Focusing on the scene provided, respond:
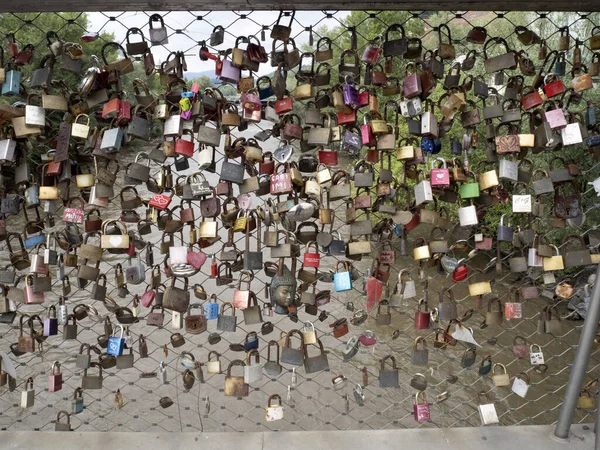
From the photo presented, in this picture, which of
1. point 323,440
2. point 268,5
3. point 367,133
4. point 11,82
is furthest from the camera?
point 323,440

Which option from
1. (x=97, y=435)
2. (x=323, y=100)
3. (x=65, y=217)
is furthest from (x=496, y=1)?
(x=97, y=435)

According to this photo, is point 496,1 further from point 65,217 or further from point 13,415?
point 13,415

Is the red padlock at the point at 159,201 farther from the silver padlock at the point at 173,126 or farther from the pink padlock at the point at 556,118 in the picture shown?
the pink padlock at the point at 556,118

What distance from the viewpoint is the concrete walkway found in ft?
7.64

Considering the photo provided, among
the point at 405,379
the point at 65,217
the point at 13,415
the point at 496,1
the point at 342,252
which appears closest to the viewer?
the point at 496,1

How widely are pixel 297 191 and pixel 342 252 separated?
35 cm

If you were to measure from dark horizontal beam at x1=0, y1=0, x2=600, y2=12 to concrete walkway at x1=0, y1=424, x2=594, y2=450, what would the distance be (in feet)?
6.15

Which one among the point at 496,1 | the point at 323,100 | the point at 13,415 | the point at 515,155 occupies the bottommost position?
the point at 13,415

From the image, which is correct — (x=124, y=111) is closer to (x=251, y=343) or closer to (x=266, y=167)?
(x=266, y=167)

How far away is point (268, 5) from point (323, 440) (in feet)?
6.33

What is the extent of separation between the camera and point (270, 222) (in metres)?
2.29

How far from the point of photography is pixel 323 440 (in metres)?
2.38

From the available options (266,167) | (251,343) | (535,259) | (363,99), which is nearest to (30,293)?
(251,343)

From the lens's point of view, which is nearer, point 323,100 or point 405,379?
point 323,100
